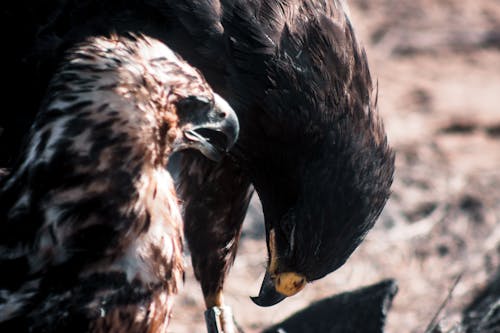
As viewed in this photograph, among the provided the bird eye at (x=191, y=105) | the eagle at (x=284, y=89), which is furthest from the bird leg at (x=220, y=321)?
the bird eye at (x=191, y=105)

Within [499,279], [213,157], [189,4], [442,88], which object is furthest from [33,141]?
[442,88]

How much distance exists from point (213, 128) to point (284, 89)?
581mm

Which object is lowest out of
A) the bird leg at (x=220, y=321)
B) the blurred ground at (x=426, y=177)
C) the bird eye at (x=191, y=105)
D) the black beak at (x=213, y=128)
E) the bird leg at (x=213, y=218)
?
the blurred ground at (x=426, y=177)

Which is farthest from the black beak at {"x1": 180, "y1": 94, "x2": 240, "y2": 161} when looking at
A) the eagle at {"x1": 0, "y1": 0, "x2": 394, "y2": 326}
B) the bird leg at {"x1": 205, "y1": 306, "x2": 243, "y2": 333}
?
the bird leg at {"x1": 205, "y1": 306, "x2": 243, "y2": 333}

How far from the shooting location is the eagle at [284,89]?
11.9 feet

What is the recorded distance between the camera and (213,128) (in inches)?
124

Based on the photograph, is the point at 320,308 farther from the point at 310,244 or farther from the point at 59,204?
the point at 59,204

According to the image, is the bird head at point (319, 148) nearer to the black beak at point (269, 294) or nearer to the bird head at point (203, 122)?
the black beak at point (269, 294)

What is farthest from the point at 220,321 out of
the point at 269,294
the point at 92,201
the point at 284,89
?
the point at 92,201

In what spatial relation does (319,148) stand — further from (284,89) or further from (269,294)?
(269,294)

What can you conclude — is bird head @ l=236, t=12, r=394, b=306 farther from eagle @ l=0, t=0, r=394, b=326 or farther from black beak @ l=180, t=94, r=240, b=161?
black beak @ l=180, t=94, r=240, b=161

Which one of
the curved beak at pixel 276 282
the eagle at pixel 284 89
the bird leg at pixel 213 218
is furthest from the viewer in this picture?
the bird leg at pixel 213 218

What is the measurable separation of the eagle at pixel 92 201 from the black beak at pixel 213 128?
0.11m

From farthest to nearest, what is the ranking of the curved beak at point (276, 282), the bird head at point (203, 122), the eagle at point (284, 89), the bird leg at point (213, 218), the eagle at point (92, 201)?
1. the bird leg at point (213, 218)
2. the curved beak at point (276, 282)
3. the eagle at point (284, 89)
4. the bird head at point (203, 122)
5. the eagle at point (92, 201)
